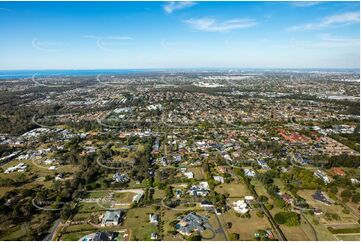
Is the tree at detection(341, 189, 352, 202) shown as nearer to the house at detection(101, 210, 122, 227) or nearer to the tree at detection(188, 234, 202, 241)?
the tree at detection(188, 234, 202, 241)

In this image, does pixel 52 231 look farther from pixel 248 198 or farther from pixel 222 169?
pixel 222 169

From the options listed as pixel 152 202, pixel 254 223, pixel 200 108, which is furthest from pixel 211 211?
pixel 200 108

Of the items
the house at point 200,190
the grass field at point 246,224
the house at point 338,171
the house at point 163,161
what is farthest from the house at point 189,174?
the house at point 338,171

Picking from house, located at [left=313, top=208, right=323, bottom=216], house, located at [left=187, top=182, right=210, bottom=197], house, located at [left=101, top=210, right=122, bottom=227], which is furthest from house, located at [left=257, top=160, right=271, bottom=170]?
house, located at [left=101, top=210, right=122, bottom=227]

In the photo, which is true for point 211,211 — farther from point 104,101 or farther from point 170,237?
point 104,101

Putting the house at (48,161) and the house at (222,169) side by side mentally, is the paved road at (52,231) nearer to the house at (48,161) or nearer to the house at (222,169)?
the house at (48,161)
